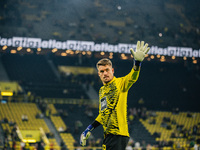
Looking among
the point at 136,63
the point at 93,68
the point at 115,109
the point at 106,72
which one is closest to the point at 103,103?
the point at 115,109

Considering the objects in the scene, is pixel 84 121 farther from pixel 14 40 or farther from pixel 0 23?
pixel 0 23

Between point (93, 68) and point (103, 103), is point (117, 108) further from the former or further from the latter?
point (93, 68)

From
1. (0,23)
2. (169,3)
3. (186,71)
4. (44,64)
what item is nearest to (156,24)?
(169,3)

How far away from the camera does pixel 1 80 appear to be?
35312 mm

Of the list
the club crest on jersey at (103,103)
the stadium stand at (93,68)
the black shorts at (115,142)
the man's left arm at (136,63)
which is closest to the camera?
the man's left arm at (136,63)

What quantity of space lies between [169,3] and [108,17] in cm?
644

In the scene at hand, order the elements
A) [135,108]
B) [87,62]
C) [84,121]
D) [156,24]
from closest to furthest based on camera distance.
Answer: [84,121], [135,108], [156,24], [87,62]

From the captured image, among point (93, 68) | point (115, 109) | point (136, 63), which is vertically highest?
point (93, 68)

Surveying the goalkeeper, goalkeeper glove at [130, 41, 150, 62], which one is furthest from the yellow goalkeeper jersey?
goalkeeper glove at [130, 41, 150, 62]

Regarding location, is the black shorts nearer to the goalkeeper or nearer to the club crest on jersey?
the goalkeeper

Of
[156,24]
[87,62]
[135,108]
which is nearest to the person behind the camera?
[135,108]

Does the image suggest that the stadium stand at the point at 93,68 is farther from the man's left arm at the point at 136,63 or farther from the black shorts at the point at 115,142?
the man's left arm at the point at 136,63

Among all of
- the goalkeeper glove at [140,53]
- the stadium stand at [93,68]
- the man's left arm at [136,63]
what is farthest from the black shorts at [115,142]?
the stadium stand at [93,68]

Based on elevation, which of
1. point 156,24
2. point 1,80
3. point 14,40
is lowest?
point 1,80
